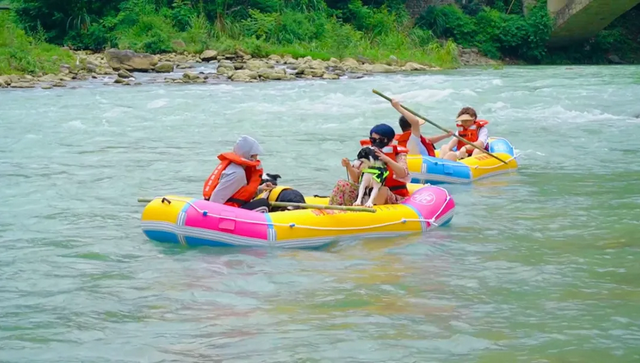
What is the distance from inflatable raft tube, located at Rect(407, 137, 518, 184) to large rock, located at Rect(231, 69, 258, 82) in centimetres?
1171

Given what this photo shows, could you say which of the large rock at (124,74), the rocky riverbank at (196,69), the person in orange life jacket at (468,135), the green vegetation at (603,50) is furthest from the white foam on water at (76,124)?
the green vegetation at (603,50)

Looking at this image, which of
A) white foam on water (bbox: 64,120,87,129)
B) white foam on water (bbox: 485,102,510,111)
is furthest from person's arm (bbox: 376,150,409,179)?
white foam on water (bbox: 485,102,510,111)

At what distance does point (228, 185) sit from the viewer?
607 centimetres

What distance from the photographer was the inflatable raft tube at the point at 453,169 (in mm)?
8398

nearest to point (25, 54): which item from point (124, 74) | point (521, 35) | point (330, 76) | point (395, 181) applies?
point (124, 74)

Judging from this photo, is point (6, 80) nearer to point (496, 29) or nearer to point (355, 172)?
point (355, 172)

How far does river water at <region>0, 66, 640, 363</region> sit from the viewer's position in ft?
13.8

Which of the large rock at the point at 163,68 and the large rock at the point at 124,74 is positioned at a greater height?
the large rock at the point at 163,68

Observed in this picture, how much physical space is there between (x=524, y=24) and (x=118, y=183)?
76.2 ft

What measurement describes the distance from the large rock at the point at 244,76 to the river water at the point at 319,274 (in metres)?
8.90

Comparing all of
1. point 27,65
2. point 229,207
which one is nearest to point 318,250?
point 229,207

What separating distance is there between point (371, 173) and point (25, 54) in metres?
16.8

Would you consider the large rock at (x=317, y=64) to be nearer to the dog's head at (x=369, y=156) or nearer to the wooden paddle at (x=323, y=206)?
the dog's head at (x=369, y=156)

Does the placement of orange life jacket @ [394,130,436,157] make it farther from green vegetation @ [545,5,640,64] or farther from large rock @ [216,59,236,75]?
green vegetation @ [545,5,640,64]
